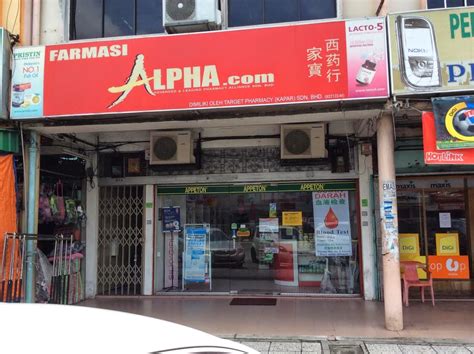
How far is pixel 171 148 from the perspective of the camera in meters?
9.58

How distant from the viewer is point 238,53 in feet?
23.0

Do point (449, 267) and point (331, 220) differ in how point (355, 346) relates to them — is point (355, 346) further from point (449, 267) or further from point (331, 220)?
Answer: point (449, 267)

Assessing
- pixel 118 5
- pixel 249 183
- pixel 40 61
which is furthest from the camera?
pixel 249 183

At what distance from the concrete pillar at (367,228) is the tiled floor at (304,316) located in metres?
0.44

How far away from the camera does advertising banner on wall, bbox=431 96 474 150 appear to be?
6.49 metres

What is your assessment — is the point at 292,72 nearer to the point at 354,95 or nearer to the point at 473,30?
the point at 354,95

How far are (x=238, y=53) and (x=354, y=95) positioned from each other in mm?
1847

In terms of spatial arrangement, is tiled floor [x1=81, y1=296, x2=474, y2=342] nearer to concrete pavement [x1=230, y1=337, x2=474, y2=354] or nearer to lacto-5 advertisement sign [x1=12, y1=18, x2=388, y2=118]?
concrete pavement [x1=230, y1=337, x2=474, y2=354]

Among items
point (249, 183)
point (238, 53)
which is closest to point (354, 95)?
point (238, 53)

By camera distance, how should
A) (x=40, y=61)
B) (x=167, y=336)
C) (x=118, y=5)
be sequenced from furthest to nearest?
(x=118, y=5) < (x=40, y=61) < (x=167, y=336)

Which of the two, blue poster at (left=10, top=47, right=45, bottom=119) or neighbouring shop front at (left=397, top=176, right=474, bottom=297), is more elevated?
blue poster at (left=10, top=47, right=45, bottom=119)

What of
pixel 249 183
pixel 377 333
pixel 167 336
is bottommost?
pixel 377 333

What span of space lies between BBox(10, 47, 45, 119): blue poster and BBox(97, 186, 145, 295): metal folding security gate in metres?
3.29

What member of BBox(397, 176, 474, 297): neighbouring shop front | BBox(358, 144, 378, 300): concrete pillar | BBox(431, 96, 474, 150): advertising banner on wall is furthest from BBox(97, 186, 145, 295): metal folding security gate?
BBox(431, 96, 474, 150): advertising banner on wall
